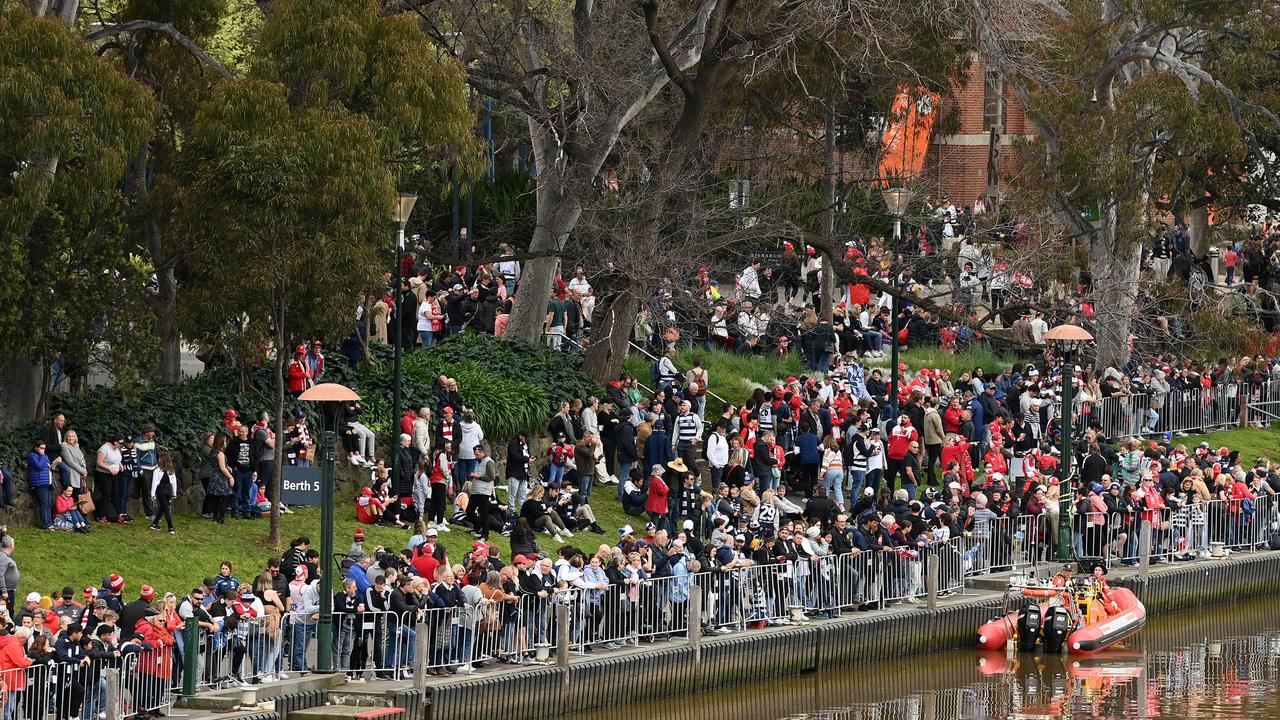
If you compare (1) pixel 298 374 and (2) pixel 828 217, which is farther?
(2) pixel 828 217

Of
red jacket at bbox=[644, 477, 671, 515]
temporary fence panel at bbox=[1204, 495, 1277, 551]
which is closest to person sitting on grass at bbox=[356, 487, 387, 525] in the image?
red jacket at bbox=[644, 477, 671, 515]

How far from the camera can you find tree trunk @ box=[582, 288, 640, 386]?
132 ft

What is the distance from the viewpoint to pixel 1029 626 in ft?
109

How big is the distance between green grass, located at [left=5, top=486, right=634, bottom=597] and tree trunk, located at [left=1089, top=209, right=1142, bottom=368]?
14849 millimetres

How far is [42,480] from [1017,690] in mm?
13333

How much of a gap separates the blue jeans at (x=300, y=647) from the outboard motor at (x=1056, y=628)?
1262 centimetres

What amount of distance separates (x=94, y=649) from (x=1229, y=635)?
828 inches

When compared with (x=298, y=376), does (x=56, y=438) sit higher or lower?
lower

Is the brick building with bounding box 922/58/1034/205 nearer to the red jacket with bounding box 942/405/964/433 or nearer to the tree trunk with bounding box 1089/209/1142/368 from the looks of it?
the tree trunk with bounding box 1089/209/1142/368

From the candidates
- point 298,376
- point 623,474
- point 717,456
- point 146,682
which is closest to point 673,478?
point 623,474

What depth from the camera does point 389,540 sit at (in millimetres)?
32625

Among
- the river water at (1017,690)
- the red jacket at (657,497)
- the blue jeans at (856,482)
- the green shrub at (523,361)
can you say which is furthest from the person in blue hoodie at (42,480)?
the blue jeans at (856,482)

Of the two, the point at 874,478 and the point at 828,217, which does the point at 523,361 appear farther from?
the point at 828,217

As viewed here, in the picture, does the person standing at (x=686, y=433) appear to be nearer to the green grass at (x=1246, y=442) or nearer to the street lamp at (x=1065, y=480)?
the street lamp at (x=1065, y=480)
